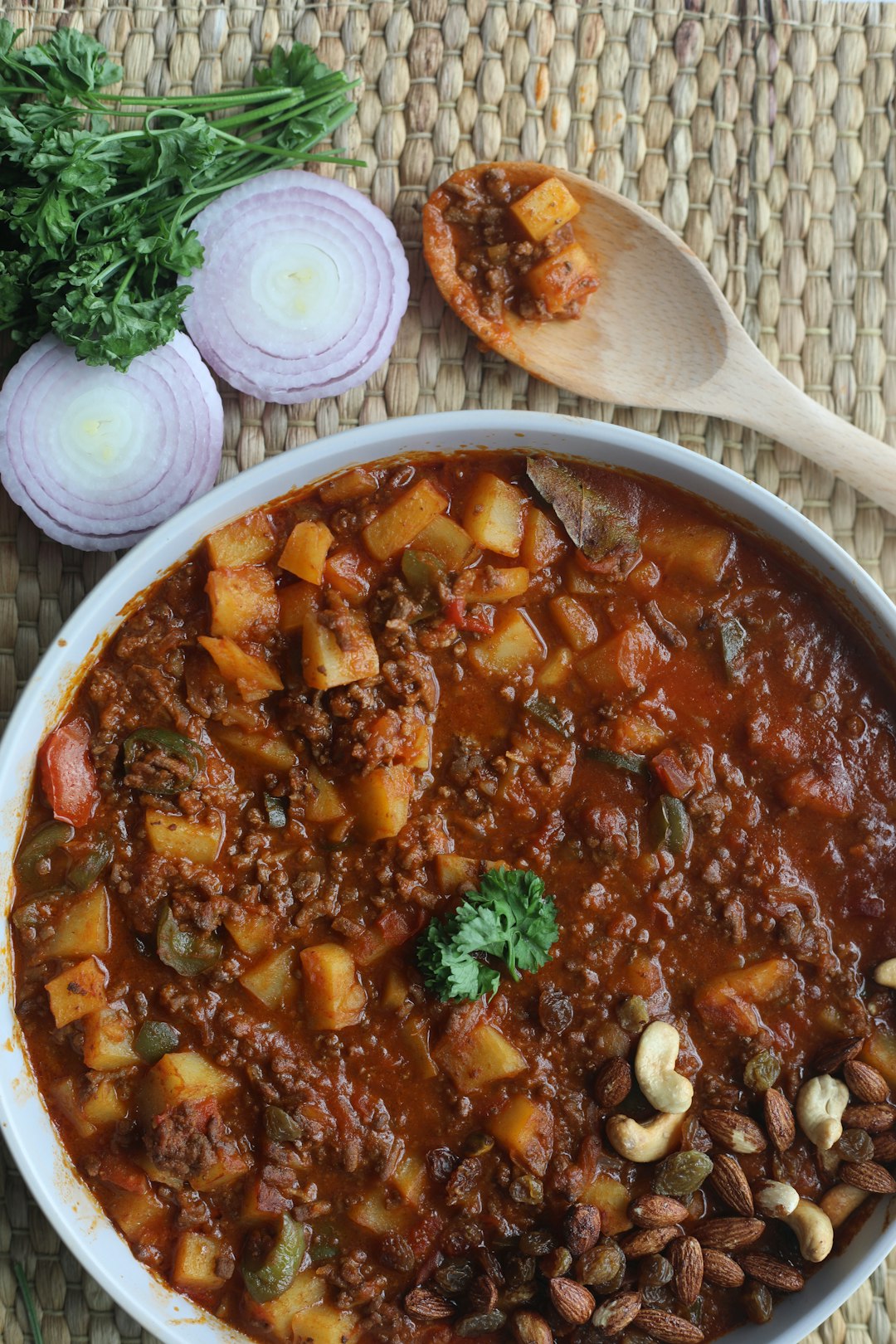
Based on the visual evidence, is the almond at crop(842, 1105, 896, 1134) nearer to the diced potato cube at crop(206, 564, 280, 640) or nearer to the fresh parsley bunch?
the diced potato cube at crop(206, 564, 280, 640)

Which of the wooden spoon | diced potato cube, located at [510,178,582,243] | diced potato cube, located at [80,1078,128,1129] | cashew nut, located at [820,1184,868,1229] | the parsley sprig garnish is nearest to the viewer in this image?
the parsley sprig garnish

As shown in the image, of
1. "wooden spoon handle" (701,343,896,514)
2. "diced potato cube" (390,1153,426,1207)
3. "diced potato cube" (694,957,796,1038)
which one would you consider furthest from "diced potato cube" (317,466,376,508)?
"diced potato cube" (390,1153,426,1207)

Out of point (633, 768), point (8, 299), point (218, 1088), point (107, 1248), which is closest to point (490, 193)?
point (8, 299)

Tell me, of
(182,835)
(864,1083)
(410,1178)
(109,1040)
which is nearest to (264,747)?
(182,835)

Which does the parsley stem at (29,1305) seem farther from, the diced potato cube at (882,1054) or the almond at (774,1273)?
the diced potato cube at (882,1054)

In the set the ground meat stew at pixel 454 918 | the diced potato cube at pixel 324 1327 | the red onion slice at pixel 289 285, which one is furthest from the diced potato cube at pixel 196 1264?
the red onion slice at pixel 289 285

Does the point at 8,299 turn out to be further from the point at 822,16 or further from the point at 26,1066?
the point at 822,16
